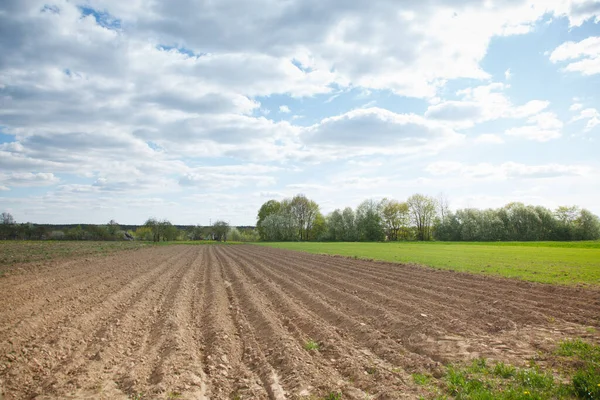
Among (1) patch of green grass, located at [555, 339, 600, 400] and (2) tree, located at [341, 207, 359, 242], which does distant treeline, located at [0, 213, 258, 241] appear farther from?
(1) patch of green grass, located at [555, 339, 600, 400]

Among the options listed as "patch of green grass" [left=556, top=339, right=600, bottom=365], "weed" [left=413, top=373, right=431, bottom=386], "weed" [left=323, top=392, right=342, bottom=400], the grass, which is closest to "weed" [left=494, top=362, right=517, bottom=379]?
the grass

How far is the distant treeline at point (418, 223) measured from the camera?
3460 inches

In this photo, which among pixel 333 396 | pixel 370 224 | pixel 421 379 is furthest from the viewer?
pixel 370 224

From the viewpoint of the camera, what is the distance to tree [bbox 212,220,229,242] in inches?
5413

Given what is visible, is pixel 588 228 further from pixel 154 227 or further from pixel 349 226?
pixel 154 227

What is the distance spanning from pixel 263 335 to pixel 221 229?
429 ft

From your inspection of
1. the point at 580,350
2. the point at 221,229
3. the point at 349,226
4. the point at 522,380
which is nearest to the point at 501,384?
the point at 522,380

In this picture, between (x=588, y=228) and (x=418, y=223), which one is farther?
(x=418, y=223)

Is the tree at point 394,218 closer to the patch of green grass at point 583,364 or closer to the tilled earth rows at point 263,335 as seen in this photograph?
the tilled earth rows at point 263,335

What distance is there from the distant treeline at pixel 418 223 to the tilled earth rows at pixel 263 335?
85072 mm

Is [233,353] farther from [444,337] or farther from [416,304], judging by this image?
[416,304]

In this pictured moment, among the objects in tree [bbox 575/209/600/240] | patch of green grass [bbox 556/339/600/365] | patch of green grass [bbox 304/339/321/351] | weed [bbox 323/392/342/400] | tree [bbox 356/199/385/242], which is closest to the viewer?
weed [bbox 323/392/342/400]

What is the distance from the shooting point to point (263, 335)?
10250 millimetres

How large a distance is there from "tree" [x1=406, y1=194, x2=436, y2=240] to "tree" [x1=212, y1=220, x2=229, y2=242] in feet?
224
